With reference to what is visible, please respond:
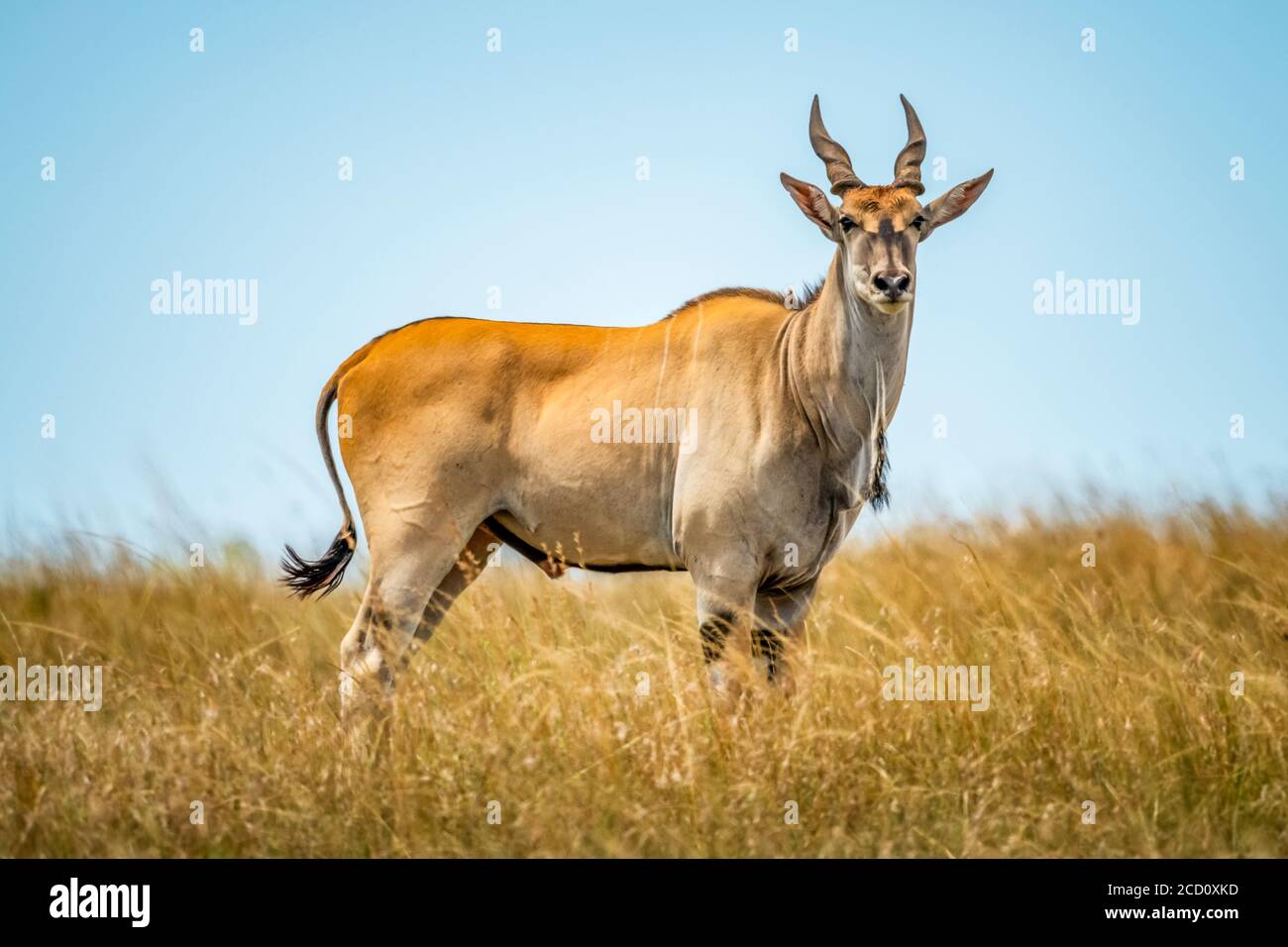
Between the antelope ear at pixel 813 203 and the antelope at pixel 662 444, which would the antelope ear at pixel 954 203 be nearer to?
the antelope at pixel 662 444

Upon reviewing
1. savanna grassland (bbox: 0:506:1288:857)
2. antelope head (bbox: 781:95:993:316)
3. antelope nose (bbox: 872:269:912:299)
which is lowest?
savanna grassland (bbox: 0:506:1288:857)

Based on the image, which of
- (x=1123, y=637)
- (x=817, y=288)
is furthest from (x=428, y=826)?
(x=1123, y=637)

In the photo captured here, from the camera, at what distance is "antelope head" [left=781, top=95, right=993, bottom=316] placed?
24.9 ft

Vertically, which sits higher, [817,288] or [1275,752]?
[817,288]

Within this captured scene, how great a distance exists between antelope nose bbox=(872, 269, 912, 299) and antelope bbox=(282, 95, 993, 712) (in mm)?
21

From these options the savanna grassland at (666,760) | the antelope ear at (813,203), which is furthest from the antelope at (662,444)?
the savanna grassland at (666,760)

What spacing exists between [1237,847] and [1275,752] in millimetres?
853

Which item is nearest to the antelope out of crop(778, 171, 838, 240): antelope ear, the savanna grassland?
crop(778, 171, 838, 240): antelope ear

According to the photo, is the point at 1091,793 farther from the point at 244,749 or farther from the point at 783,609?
the point at 244,749

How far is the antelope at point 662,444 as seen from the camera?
26.2 feet

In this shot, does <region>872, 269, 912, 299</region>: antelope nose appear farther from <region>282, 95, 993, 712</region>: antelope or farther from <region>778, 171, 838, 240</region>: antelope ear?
<region>778, 171, 838, 240</region>: antelope ear

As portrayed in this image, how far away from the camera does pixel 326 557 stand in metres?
9.05

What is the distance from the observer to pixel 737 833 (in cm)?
629

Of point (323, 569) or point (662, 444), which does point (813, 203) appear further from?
point (323, 569)
